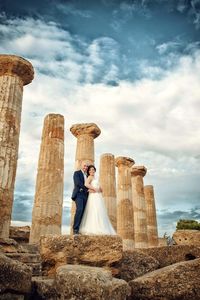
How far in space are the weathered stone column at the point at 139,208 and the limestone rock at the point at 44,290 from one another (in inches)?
937

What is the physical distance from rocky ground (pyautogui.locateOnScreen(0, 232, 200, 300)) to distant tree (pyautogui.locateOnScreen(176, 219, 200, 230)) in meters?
39.0

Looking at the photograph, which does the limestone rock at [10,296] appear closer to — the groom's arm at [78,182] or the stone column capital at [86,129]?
the groom's arm at [78,182]

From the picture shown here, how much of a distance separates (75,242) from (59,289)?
5.44 feet

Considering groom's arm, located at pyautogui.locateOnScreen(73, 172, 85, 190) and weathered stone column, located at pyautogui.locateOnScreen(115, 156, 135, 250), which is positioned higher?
weathered stone column, located at pyautogui.locateOnScreen(115, 156, 135, 250)

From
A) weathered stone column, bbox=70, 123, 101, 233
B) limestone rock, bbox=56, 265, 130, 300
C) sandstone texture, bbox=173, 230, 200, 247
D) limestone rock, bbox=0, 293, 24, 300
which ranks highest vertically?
weathered stone column, bbox=70, 123, 101, 233

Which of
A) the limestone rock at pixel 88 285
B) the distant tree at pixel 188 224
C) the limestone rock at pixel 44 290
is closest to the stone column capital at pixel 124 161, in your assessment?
the distant tree at pixel 188 224

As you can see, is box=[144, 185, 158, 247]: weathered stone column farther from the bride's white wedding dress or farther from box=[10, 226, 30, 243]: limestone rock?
the bride's white wedding dress

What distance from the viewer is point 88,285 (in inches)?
212

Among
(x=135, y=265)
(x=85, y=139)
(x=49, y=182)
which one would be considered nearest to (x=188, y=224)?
(x=85, y=139)

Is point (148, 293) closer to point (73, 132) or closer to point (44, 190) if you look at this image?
point (44, 190)

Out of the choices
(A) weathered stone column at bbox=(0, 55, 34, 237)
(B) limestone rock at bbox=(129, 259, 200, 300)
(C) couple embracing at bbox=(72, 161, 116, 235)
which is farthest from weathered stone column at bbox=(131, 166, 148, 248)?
(B) limestone rock at bbox=(129, 259, 200, 300)

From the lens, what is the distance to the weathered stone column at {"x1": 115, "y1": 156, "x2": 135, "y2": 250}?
25.6 metres

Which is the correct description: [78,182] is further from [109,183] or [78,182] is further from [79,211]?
[109,183]

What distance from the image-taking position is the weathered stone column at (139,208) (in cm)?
2889
